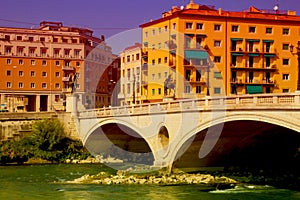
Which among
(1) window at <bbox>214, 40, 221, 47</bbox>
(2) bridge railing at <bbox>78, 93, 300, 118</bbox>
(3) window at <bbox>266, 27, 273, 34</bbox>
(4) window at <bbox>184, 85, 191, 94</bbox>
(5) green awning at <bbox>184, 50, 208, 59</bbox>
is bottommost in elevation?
(2) bridge railing at <bbox>78, 93, 300, 118</bbox>

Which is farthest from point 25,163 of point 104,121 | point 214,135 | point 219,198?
point 219,198

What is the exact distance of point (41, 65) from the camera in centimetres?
7681

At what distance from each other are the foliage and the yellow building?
14.1m

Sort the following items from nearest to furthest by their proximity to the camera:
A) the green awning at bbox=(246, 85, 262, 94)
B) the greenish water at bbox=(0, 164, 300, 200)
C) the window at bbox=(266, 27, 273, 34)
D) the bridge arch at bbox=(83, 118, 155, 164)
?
the greenish water at bbox=(0, 164, 300, 200)
the bridge arch at bbox=(83, 118, 155, 164)
the green awning at bbox=(246, 85, 262, 94)
the window at bbox=(266, 27, 273, 34)

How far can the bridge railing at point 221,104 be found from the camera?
2670 centimetres

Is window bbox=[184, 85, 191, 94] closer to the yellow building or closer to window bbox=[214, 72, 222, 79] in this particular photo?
window bbox=[214, 72, 222, 79]

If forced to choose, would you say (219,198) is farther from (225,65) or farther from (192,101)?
(225,65)

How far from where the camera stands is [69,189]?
3316 cm

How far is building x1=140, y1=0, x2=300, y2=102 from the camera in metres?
57.0

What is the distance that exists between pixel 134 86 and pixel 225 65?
16.0m

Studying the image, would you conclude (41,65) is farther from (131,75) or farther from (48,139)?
(48,139)

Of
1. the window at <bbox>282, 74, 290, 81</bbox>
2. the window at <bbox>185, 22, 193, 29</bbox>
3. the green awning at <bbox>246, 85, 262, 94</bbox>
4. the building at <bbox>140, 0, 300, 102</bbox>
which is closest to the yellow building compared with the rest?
the building at <bbox>140, 0, 300, 102</bbox>

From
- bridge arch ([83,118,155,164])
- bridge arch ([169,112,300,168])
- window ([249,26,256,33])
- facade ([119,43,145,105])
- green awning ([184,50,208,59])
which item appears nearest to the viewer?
bridge arch ([169,112,300,168])

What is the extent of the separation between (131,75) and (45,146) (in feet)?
78.0
